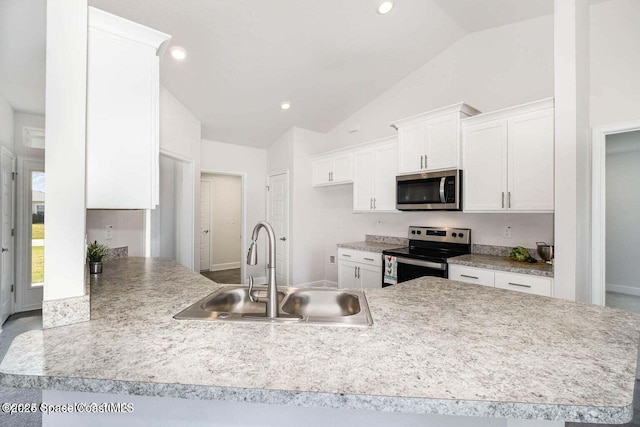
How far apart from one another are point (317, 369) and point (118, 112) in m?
1.35

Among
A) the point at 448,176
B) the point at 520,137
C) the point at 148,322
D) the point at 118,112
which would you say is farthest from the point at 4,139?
the point at 520,137

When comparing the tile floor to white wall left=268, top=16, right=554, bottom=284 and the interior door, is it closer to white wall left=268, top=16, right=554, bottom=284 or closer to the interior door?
the interior door

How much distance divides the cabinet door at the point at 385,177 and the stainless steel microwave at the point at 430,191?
0.22 metres

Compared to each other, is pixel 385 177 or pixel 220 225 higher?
pixel 385 177

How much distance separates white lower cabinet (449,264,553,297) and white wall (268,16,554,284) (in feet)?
2.11

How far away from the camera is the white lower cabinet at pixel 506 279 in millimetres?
2305

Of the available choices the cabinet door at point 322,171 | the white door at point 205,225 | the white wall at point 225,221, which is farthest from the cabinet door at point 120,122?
the white door at point 205,225

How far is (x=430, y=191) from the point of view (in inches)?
126

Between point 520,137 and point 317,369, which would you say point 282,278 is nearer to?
point 520,137

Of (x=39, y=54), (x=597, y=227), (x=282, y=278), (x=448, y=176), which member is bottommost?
(x=282, y=278)

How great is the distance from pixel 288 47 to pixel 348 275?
9.47ft

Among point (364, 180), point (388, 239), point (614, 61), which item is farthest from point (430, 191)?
point (614, 61)

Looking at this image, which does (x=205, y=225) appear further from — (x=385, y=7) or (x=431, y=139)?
(x=385, y=7)

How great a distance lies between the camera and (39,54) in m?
1.29
